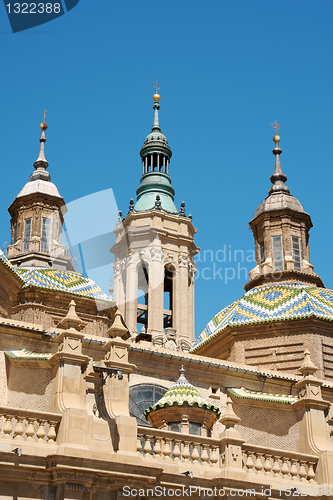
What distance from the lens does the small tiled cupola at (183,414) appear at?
16641 millimetres

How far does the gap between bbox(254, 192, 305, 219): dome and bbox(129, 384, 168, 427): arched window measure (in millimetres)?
15520

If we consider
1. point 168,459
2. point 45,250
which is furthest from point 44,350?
point 45,250

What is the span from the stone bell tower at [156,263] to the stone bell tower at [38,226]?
990 cm

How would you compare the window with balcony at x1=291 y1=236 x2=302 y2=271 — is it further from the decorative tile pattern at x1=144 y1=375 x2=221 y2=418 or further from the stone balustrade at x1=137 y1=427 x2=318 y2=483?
the stone balustrade at x1=137 y1=427 x2=318 y2=483

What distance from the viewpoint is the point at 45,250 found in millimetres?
34719

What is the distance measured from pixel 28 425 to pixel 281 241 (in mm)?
22691

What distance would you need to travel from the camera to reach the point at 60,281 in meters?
31.5

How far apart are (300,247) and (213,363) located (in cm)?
1304

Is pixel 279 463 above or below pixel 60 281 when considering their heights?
below

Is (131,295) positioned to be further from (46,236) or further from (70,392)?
(70,392)

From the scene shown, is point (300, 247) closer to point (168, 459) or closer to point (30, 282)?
point (30, 282)

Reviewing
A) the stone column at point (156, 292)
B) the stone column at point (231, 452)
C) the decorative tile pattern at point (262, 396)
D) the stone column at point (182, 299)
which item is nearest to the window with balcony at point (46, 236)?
the stone column at point (156, 292)


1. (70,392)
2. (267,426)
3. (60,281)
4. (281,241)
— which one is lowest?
(70,392)

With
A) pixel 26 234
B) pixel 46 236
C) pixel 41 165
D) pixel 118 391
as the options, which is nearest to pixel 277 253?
pixel 46 236
